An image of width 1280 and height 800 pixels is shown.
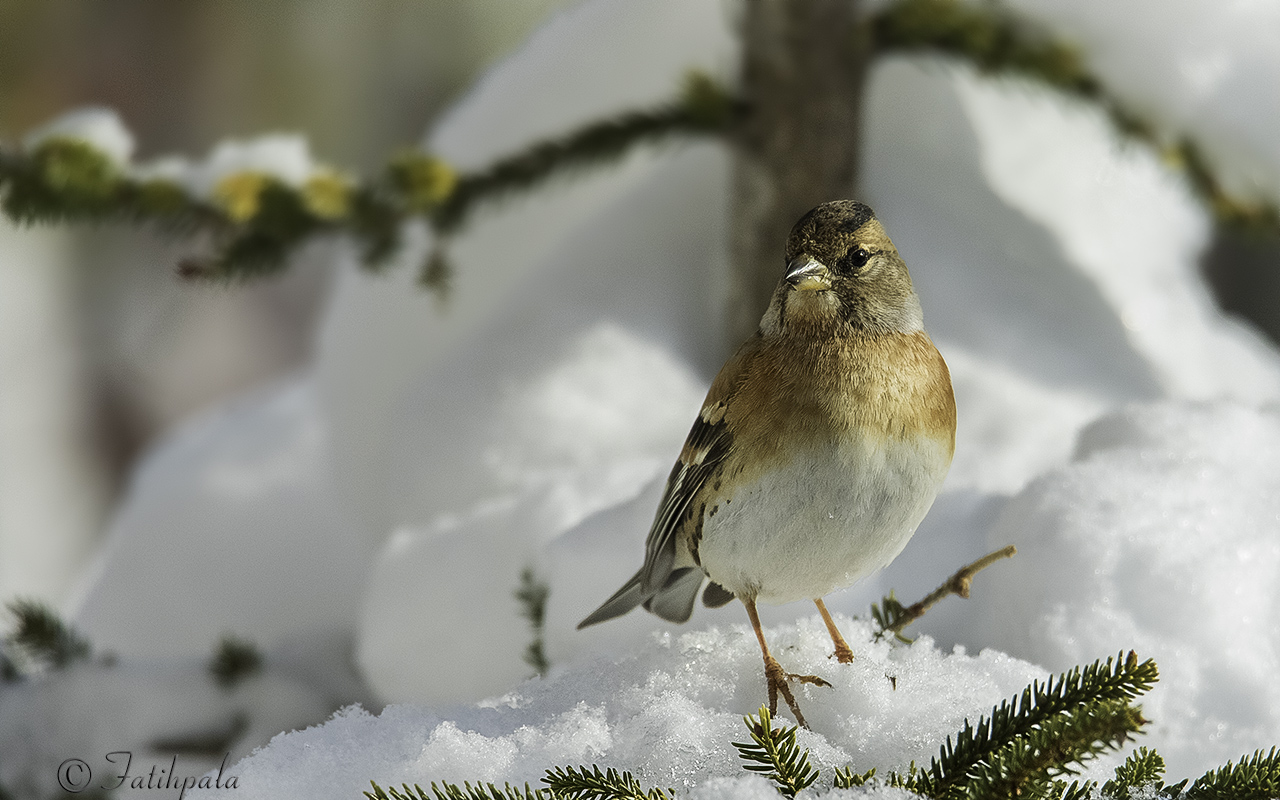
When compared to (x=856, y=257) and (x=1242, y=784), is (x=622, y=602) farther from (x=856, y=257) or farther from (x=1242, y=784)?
(x=1242, y=784)

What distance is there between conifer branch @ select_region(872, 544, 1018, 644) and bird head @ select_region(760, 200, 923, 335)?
0.94 feet

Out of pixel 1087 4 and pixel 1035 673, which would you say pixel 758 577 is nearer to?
pixel 1035 673

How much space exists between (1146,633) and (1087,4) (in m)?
1.37

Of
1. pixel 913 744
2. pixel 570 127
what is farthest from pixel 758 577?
pixel 570 127

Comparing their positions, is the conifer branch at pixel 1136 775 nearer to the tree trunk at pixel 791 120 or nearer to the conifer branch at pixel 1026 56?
the tree trunk at pixel 791 120

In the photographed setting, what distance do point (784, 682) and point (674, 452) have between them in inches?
36.8

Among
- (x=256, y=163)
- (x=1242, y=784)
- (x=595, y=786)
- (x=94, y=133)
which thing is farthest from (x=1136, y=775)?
(x=94, y=133)

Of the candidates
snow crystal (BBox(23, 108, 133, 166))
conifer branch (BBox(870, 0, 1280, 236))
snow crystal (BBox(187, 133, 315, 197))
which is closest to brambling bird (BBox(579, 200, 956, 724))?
conifer branch (BBox(870, 0, 1280, 236))

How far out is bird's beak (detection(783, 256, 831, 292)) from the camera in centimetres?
106

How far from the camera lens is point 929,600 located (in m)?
1.12

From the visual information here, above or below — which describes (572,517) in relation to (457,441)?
below

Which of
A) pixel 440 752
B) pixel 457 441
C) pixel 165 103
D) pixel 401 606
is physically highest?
pixel 165 103

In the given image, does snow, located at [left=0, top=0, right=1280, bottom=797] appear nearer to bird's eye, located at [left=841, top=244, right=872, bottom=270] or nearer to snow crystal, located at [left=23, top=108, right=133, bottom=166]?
snow crystal, located at [left=23, top=108, right=133, bottom=166]

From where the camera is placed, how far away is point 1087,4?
196 cm
